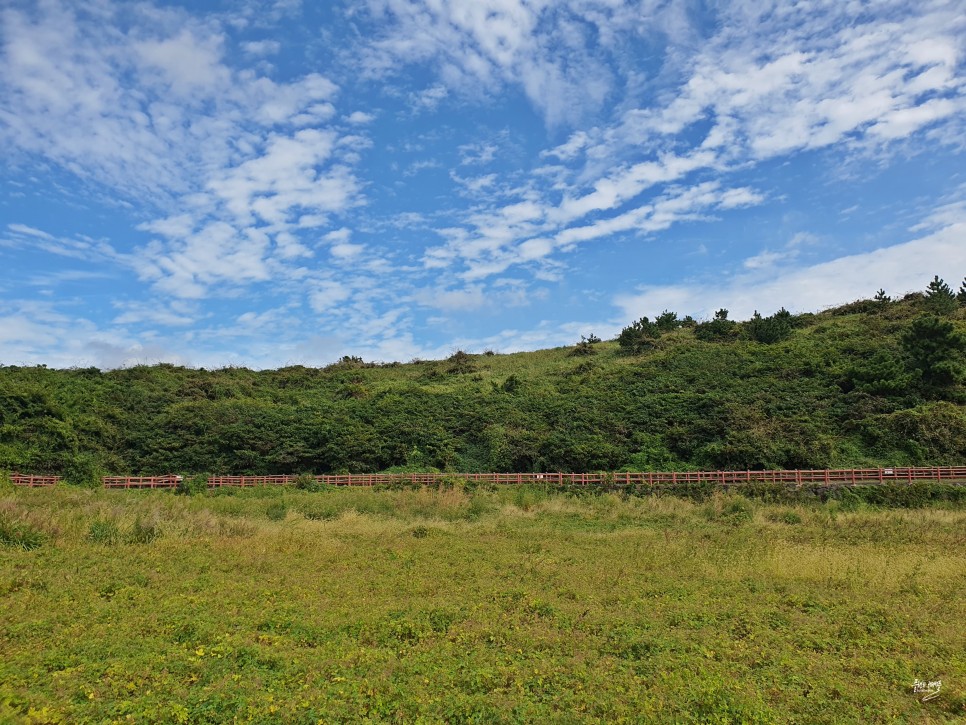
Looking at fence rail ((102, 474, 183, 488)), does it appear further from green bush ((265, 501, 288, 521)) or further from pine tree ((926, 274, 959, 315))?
pine tree ((926, 274, 959, 315))

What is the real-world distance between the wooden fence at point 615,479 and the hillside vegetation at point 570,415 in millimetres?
2149

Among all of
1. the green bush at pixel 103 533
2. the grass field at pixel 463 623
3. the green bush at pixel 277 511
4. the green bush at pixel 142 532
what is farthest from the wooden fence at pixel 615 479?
the green bush at pixel 103 533

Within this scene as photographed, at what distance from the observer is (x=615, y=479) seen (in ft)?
89.1

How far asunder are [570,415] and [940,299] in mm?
32319

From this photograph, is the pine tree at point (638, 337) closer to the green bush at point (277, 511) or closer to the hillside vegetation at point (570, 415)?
the hillside vegetation at point (570, 415)

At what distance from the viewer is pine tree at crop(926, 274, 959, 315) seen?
44547mm

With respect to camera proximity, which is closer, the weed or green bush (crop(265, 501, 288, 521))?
the weed

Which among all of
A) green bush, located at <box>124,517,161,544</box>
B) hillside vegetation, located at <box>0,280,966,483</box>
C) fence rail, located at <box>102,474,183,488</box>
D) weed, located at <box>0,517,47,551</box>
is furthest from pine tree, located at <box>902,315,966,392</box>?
fence rail, located at <box>102,474,183,488</box>

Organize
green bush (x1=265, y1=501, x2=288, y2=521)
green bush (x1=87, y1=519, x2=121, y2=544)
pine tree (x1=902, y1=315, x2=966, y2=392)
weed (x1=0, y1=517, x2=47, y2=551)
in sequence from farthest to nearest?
pine tree (x1=902, y1=315, x2=966, y2=392), green bush (x1=265, y1=501, x2=288, y2=521), green bush (x1=87, y1=519, x2=121, y2=544), weed (x1=0, y1=517, x2=47, y2=551)

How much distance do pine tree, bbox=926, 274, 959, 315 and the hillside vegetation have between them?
0.19m

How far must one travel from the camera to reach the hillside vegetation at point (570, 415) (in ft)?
98.1

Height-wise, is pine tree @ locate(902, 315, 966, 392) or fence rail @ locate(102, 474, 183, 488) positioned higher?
pine tree @ locate(902, 315, 966, 392)

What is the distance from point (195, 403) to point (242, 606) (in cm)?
3389

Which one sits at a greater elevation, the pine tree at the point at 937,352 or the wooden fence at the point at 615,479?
the pine tree at the point at 937,352
